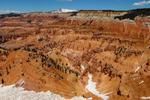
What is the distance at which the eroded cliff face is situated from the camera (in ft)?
323

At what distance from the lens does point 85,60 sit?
13688 cm

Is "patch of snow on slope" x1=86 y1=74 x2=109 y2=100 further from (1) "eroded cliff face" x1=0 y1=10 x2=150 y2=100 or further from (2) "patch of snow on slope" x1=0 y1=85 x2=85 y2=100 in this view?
(2) "patch of snow on slope" x1=0 y1=85 x2=85 y2=100

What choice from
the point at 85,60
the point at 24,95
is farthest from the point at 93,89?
the point at 85,60

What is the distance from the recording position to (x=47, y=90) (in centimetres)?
9225

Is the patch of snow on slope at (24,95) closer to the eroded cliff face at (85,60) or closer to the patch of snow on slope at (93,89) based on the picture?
the eroded cliff face at (85,60)

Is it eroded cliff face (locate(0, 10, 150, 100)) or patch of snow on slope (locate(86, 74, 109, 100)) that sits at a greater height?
eroded cliff face (locate(0, 10, 150, 100))

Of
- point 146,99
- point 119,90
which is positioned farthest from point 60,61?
point 146,99

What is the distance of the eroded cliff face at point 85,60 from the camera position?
9856cm

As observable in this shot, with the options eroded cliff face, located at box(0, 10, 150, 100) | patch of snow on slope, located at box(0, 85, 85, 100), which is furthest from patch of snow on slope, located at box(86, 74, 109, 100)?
patch of snow on slope, located at box(0, 85, 85, 100)

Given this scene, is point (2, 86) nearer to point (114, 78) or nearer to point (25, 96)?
point (25, 96)

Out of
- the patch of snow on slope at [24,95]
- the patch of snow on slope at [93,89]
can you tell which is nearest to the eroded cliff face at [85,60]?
the patch of snow on slope at [93,89]

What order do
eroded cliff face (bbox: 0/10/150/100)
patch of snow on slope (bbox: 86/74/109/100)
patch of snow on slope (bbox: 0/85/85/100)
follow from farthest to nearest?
patch of snow on slope (bbox: 86/74/109/100) < eroded cliff face (bbox: 0/10/150/100) < patch of snow on slope (bbox: 0/85/85/100)

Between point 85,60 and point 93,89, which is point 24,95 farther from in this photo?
point 85,60

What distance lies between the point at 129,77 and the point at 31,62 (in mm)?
33689
